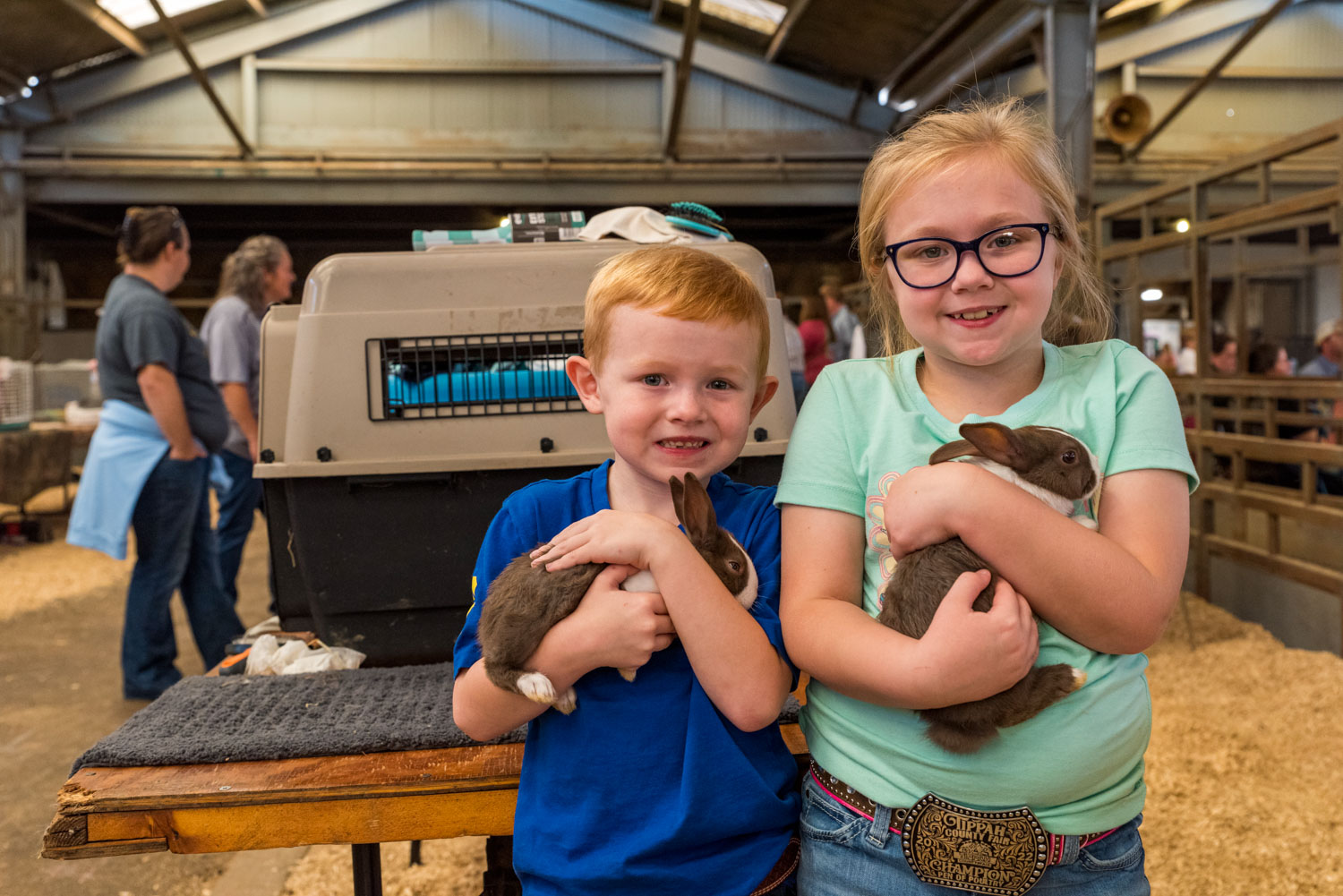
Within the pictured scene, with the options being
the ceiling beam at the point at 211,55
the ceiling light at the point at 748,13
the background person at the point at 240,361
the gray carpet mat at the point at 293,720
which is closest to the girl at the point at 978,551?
the gray carpet mat at the point at 293,720

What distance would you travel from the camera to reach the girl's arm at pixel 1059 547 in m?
0.94

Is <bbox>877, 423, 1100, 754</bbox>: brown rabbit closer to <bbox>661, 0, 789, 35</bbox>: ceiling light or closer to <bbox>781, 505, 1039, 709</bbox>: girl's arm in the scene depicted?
<bbox>781, 505, 1039, 709</bbox>: girl's arm

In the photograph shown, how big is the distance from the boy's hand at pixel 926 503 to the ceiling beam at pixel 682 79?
842 centimetres

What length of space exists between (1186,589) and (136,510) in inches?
211

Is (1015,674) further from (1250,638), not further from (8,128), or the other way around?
(8,128)

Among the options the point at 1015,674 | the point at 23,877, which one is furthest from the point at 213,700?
the point at 23,877

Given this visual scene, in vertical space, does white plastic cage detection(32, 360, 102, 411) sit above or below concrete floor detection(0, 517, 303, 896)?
above

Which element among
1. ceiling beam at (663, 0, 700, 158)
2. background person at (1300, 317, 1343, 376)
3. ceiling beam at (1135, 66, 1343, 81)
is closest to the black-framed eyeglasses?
background person at (1300, 317, 1343, 376)

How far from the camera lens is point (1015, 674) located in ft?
3.09

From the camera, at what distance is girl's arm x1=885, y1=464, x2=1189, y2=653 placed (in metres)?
0.94

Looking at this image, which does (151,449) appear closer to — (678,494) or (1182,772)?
(678,494)

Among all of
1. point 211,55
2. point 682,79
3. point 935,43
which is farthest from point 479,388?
point 211,55

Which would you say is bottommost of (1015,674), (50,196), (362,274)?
(1015,674)

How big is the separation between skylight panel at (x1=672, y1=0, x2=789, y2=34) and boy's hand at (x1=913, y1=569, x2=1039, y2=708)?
402 inches
